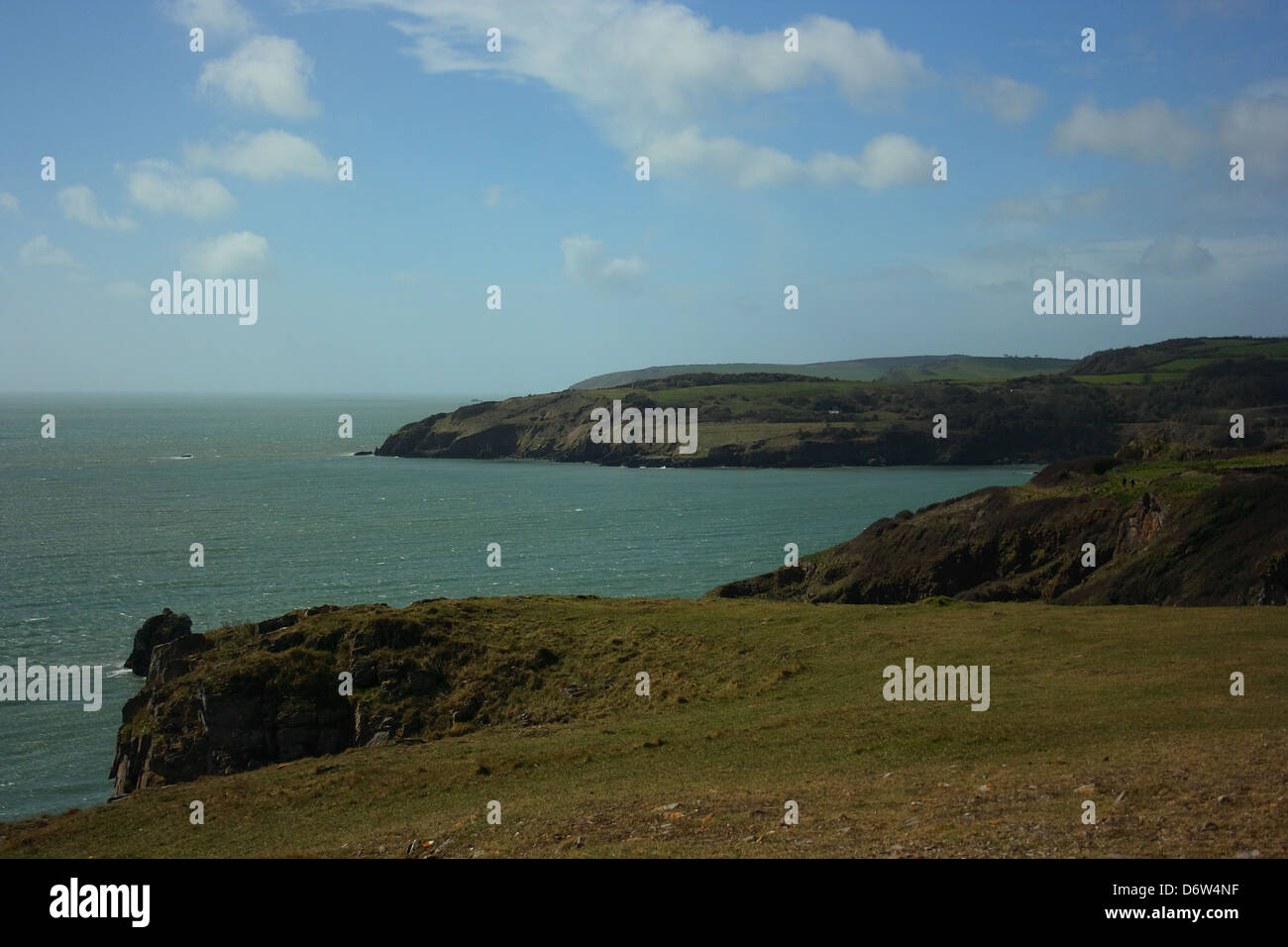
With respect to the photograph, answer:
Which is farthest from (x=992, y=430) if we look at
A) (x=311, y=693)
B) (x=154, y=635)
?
(x=311, y=693)

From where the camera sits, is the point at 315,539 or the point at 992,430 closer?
the point at 315,539

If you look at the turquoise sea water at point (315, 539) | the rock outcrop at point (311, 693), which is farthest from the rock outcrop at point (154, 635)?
the rock outcrop at point (311, 693)

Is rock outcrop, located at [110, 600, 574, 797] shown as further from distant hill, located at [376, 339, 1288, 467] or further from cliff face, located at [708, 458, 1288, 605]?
distant hill, located at [376, 339, 1288, 467]

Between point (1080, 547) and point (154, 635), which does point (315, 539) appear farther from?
point (1080, 547)

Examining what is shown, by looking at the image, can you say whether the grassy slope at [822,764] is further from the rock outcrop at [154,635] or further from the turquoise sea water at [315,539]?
the rock outcrop at [154,635]

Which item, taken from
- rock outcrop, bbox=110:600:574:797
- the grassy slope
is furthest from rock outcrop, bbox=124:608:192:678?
the grassy slope
